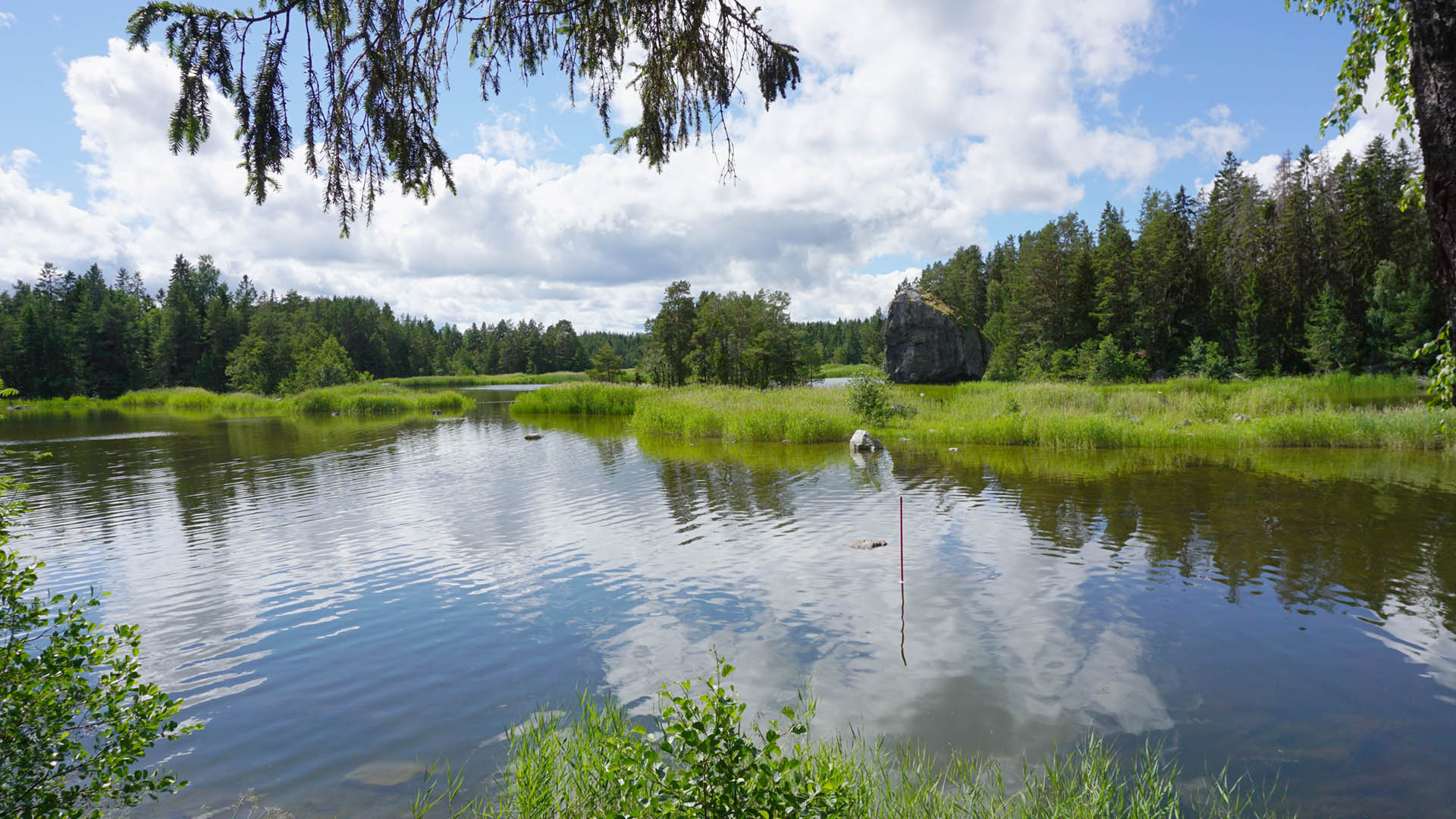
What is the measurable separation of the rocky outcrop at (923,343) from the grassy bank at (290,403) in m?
32.5

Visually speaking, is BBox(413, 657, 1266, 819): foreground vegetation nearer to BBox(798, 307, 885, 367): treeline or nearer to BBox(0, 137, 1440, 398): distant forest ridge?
BBox(0, 137, 1440, 398): distant forest ridge

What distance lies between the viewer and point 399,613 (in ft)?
28.0

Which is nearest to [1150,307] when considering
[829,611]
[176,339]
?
[829,611]

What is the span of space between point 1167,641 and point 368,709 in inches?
325

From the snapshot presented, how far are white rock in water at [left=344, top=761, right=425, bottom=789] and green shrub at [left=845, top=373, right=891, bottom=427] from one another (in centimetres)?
2307

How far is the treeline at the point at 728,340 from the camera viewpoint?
51938mm

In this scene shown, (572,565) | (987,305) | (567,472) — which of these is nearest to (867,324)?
(987,305)

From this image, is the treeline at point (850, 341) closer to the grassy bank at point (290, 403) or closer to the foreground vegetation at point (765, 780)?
the grassy bank at point (290, 403)

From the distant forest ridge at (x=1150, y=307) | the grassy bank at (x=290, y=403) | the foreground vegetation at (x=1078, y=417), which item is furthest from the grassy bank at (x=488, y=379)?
the foreground vegetation at (x=1078, y=417)

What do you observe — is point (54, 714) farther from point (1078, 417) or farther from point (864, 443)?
point (1078, 417)

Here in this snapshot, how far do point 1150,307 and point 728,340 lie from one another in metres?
33.7

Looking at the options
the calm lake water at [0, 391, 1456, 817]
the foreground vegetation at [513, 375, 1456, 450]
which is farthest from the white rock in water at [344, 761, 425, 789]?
the foreground vegetation at [513, 375, 1456, 450]

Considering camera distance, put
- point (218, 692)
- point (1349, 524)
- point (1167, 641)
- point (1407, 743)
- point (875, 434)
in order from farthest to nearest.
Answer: point (875, 434) < point (1349, 524) < point (1167, 641) < point (218, 692) < point (1407, 743)

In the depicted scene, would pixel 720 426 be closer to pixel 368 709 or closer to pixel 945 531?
pixel 945 531
